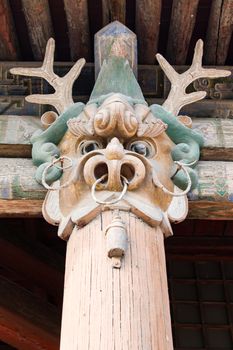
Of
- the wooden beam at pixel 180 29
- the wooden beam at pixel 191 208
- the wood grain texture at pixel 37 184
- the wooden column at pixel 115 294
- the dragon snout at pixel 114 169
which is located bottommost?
the wooden column at pixel 115 294

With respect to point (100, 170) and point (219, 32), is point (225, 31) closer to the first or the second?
point (219, 32)

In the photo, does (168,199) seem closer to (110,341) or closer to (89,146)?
(89,146)

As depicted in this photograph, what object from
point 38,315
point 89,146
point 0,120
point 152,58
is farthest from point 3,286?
point 152,58

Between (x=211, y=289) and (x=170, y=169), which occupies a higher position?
(x=211, y=289)

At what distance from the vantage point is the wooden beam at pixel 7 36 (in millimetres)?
2908

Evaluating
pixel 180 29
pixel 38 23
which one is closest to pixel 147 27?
pixel 180 29

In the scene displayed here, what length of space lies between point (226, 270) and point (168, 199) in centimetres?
209

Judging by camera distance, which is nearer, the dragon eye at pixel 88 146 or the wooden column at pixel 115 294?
the wooden column at pixel 115 294

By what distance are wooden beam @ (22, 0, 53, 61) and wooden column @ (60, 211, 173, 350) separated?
1.26 meters

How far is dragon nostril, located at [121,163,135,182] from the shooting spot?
2272 mm

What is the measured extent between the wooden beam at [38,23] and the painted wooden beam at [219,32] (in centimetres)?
84

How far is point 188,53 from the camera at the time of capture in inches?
128

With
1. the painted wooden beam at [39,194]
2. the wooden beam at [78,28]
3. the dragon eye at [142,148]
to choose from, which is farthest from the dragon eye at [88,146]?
the wooden beam at [78,28]

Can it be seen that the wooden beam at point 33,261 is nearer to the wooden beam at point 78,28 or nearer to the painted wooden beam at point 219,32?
the wooden beam at point 78,28
